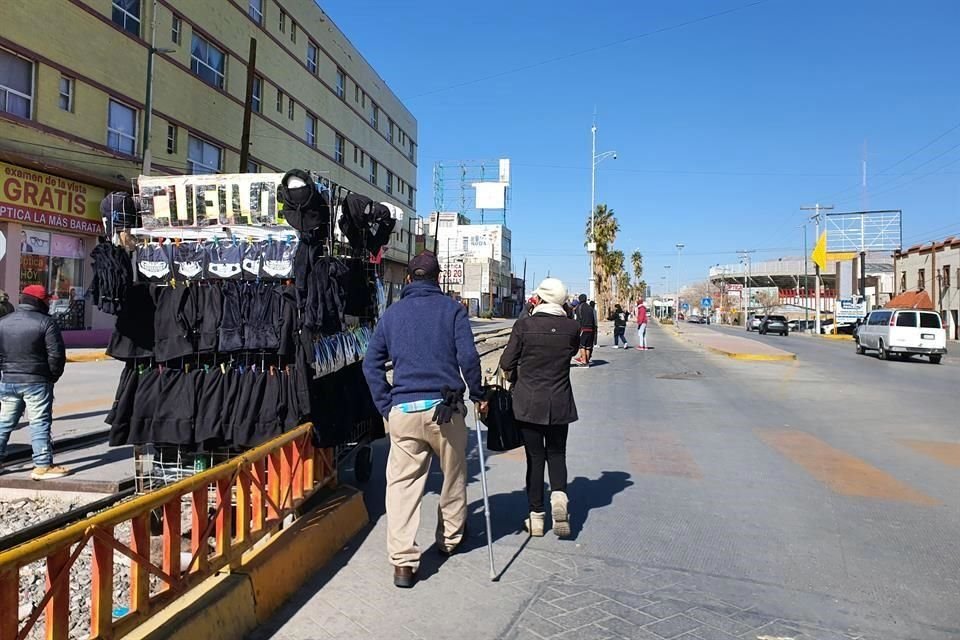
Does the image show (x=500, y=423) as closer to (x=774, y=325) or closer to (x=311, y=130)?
(x=311, y=130)

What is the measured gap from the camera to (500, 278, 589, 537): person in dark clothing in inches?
188

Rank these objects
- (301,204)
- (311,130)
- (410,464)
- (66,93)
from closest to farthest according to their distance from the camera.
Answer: (410,464), (301,204), (66,93), (311,130)

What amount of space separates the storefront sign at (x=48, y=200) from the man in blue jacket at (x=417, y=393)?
17.9 metres

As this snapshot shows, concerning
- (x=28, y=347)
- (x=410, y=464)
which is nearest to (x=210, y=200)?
(x=28, y=347)

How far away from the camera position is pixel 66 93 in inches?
793

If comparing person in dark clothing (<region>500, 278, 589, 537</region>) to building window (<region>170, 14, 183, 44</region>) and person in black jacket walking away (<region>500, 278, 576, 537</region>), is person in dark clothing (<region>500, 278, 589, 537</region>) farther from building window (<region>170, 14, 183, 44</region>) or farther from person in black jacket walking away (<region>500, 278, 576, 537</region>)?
building window (<region>170, 14, 183, 44</region>)

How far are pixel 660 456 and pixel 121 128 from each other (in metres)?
21.6

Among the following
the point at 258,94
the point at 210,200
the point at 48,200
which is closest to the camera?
the point at 210,200

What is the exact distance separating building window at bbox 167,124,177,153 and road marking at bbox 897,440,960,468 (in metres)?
24.3

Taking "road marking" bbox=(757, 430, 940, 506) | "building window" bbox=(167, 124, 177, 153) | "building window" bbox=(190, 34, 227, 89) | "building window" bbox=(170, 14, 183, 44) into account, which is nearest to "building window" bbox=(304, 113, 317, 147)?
"building window" bbox=(190, 34, 227, 89)

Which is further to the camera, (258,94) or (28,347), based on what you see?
(258,94)

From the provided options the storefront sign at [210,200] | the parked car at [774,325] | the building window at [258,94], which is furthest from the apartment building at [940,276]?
the storefront sign at [210,200]

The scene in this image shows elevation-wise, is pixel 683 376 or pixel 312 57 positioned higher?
pixel 312 57

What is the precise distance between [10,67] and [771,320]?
1850 inches
